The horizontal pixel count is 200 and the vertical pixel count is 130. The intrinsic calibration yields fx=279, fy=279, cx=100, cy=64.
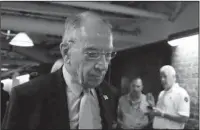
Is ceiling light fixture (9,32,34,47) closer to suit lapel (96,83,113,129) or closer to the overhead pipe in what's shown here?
the overhead pipe

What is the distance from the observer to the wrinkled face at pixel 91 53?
53cm

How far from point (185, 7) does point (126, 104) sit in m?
1.38

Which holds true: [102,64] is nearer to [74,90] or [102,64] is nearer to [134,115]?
[74,90]

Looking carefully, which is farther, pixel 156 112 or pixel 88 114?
pixel 156 112

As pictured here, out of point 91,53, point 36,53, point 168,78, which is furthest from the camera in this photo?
point 36,53

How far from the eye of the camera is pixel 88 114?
62 centimetres

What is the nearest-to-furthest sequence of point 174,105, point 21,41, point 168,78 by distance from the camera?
point 174,105 → point 168,78 → point 21,41

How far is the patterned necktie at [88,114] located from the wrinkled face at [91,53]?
0.07 meters

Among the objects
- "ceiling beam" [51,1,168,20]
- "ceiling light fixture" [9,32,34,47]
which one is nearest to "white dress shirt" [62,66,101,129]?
"ceiling beam" [51,1,168,20]

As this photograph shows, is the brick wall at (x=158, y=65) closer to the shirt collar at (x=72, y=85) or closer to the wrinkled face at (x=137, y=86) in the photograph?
the wrinkled face at (x=137, y=86)

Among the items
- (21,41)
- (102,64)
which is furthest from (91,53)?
(21,41)

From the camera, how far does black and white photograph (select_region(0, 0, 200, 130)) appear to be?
22.3 inches

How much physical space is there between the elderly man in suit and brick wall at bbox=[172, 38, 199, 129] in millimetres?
2571

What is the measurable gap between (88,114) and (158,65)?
120 inches
